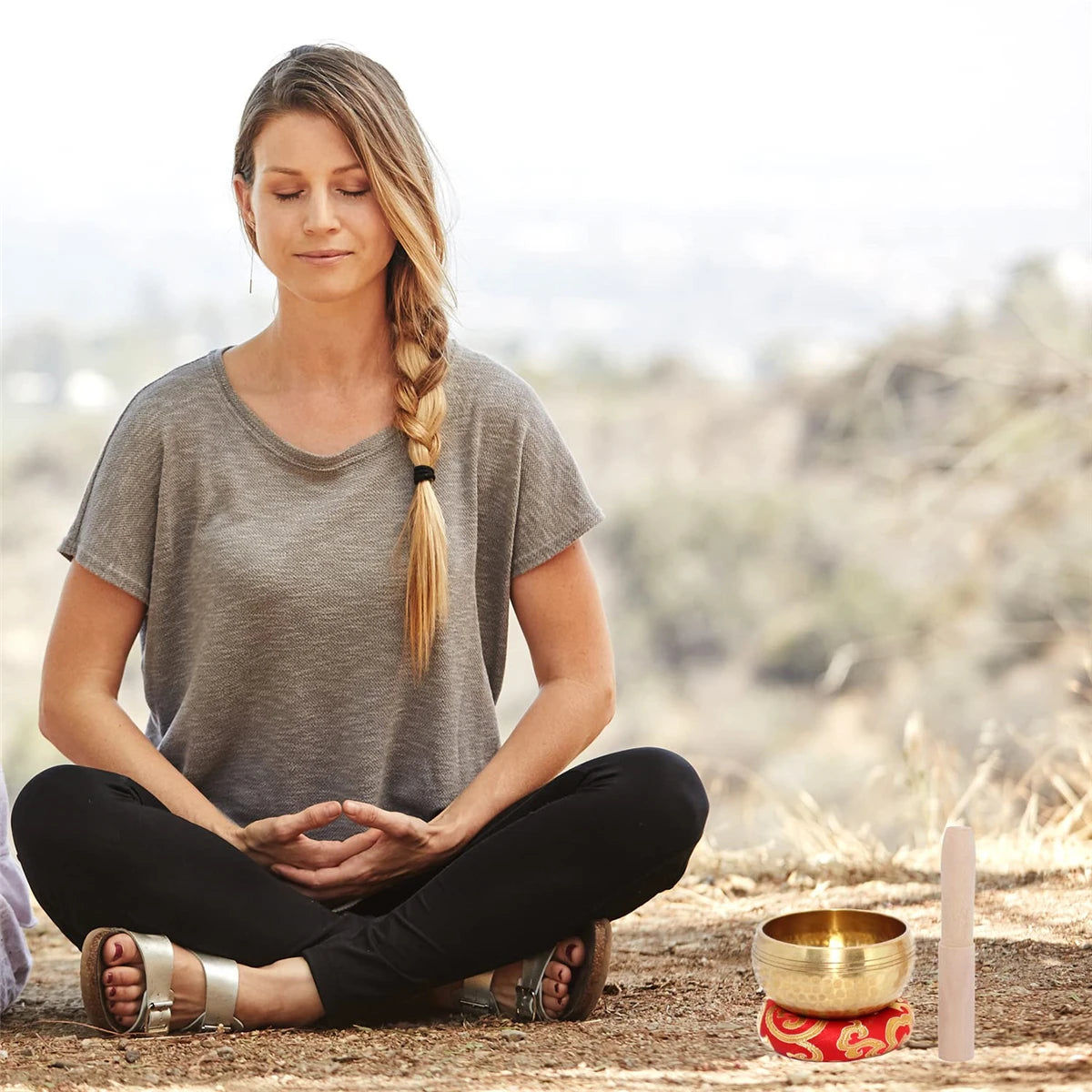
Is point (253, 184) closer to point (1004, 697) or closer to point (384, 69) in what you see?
point (384, 69)

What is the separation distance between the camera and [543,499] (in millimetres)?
2039

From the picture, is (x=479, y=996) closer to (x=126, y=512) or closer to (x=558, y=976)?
(x=558, y=976)

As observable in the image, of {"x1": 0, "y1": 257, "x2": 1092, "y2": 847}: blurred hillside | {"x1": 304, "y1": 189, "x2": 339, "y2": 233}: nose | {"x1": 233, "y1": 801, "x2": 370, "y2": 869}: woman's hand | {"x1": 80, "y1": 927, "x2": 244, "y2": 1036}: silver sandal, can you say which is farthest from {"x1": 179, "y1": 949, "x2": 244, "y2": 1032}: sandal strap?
{"x1": 0, "y1": 257, "x2": 1092, "y2": 847}: blurred hillside

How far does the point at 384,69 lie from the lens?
6.61 ft

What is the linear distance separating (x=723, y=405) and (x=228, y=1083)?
15637 mm

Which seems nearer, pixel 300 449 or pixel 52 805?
pixel 52 805

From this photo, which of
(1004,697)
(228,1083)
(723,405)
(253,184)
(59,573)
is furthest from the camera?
(723,405)

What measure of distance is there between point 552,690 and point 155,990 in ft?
1.93

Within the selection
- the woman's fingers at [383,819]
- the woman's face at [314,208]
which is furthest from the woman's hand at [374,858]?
the woman's face at [314,208]

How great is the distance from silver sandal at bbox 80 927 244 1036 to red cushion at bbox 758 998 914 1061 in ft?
2.02

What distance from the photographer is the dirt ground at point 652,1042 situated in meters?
1.47

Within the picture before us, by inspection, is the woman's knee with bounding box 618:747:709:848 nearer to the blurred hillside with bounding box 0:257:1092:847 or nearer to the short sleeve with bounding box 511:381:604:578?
the short sleeve with bounding box 511:381:604:578

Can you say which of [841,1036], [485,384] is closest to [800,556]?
[485,384]

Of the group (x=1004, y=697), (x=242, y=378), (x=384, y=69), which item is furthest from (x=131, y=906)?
(x=1004, y=697)
